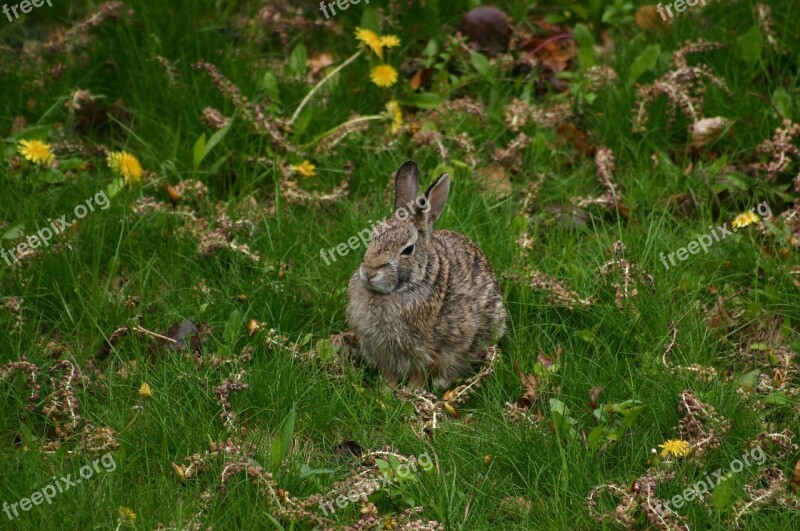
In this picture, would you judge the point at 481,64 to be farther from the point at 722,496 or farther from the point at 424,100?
the point at 722,496

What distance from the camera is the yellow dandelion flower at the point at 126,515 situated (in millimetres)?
4723

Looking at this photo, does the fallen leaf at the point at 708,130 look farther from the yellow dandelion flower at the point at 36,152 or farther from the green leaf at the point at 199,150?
the yellow dandelion flower at the point at 36,152

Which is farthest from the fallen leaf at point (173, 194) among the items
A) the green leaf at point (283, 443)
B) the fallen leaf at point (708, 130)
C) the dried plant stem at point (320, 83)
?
the fallen leaf at point (708, 130)

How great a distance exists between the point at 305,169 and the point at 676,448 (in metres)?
3.00

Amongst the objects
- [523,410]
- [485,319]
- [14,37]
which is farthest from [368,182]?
[14,37]

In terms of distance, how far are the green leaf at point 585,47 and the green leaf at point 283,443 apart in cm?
357

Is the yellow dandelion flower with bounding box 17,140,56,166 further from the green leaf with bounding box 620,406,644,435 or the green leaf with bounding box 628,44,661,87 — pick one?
the green leaf with bounding box 620,406,644,435

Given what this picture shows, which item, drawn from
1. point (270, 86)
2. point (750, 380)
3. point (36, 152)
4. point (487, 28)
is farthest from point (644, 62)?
point (36, 152)

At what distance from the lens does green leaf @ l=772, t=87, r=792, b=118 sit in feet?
22.8

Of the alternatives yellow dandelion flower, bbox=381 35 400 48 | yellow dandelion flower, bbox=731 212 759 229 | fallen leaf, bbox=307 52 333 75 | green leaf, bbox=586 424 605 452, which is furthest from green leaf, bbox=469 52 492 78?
green leaf, bbox=586 424 605 452

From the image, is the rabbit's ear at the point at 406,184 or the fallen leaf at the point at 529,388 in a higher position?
the rabbit's ear at the point at 406,184

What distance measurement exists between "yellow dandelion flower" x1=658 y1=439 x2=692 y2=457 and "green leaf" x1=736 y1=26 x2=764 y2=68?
322 cm

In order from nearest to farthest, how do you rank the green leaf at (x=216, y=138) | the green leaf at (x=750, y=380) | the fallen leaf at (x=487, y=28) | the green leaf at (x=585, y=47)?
1. the green leaf at (x=750, y=380)
2. the green leaf at (x=216, y=138)
3. the green leaf at (x=585, y=47)
4. the fallen leaf at (x=487, y=28)

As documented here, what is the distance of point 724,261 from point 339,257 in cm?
218
